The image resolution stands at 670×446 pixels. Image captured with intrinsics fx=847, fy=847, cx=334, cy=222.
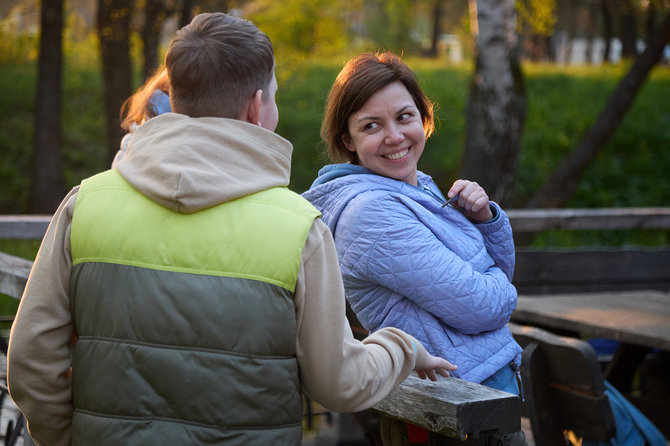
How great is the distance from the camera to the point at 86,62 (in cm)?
2108

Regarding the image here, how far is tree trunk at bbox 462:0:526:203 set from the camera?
7895mm

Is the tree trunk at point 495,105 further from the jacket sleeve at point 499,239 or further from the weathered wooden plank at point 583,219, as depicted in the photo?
the jacket sleeve at point 499,239

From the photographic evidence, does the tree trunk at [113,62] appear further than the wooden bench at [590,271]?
Yes

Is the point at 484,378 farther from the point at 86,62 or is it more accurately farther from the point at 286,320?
the point at 86,62

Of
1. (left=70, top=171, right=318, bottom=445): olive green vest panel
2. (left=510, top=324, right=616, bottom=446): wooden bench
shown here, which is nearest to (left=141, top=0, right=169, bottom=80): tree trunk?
(left=510, top=324, right=616, bottom=446): wooden bench

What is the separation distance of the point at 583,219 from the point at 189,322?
5242mm

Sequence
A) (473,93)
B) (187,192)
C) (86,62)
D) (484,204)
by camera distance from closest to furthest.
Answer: (187,192)
(484,204)
(473,93)
(86,62)

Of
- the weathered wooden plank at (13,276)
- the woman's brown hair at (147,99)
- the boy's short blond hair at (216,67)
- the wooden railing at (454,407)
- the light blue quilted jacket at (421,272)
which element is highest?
the boy's short blond hair at (216,67)

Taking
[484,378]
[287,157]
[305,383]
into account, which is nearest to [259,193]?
[287,157]

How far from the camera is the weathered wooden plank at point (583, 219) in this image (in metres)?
6.18

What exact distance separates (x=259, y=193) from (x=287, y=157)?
0.14 m

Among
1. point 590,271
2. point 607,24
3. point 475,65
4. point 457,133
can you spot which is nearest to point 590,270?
point 590,271

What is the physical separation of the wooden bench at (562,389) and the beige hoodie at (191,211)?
1520 mm

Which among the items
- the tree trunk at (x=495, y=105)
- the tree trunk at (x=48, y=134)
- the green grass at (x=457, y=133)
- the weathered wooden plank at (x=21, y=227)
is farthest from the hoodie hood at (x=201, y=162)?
the tree trunk at (x=48, y=134)
